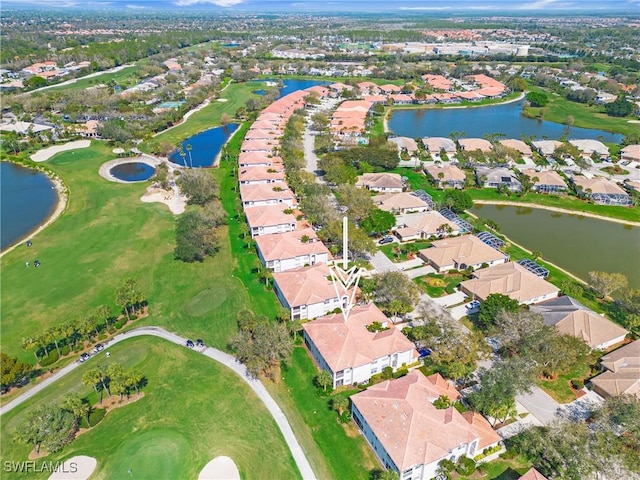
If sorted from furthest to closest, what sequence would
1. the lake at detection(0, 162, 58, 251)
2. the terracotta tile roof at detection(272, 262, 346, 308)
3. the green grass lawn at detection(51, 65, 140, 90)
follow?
the green grass lawn at detection(51, 65, 140, 90)
the lake at detection(0, 162, 58, 251)
the terracotta tile roof at detection(272, 262, 346, 308)

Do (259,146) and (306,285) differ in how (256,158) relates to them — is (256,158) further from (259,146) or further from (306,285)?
(306,285)

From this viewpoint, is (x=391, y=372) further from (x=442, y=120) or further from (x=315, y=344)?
(x=442, y=120)

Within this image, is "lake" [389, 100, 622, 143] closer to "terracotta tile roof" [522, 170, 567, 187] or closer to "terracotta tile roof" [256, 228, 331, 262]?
"terracotta tile roof" [522, 170, 567, 187]

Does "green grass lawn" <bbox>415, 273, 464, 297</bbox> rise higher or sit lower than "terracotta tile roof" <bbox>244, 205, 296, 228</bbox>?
lower

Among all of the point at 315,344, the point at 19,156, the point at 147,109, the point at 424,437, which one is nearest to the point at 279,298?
the point at 315,344

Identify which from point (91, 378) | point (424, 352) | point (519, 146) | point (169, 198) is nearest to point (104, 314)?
point (91, 378)

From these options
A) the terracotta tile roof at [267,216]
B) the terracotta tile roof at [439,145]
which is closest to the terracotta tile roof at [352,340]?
the terracotta tile roof at [267,216]

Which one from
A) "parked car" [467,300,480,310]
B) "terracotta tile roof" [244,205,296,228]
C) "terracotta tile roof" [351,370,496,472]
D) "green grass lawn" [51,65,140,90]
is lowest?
"parked car" [467,300,480,310]

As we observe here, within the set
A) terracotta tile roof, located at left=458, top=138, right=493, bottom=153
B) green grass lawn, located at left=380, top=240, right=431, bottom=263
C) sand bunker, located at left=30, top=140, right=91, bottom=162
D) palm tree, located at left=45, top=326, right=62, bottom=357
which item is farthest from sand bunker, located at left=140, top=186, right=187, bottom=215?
terracotta tile roof, located at left=458, top=138, right=493, bottom=153
